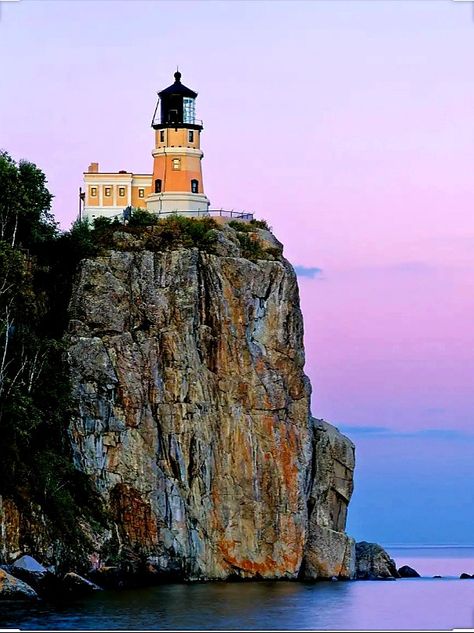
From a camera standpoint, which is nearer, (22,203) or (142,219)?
(22,203)

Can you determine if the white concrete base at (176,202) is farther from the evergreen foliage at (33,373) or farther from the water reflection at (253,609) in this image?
the water reflection at (253,609)

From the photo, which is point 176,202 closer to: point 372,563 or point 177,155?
point 177,155

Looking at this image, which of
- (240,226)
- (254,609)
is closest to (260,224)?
(240,226)

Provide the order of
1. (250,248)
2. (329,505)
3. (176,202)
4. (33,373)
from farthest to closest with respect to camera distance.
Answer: (176,202)
(329,505)
(250,248)
(33,373)

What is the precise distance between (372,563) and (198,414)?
19.6 metres

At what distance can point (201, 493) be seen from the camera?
264 feet

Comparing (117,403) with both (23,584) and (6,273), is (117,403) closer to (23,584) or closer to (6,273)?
(6,273)

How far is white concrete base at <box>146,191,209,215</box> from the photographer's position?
9362cm

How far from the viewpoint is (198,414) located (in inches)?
3196

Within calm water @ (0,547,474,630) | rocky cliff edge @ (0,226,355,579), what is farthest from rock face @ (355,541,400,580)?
calm water @ (0,547,474,630)

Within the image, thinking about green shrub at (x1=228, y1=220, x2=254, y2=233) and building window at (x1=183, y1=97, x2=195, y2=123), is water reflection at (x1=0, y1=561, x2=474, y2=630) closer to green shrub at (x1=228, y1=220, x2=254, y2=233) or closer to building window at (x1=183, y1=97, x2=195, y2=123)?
green shrub at (x1=228, y1=220, x2=254, y2=233)

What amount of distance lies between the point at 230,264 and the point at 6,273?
16560mm

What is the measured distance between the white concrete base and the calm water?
25529mm

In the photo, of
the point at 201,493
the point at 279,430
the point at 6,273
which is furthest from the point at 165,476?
A: the point at 6,273
